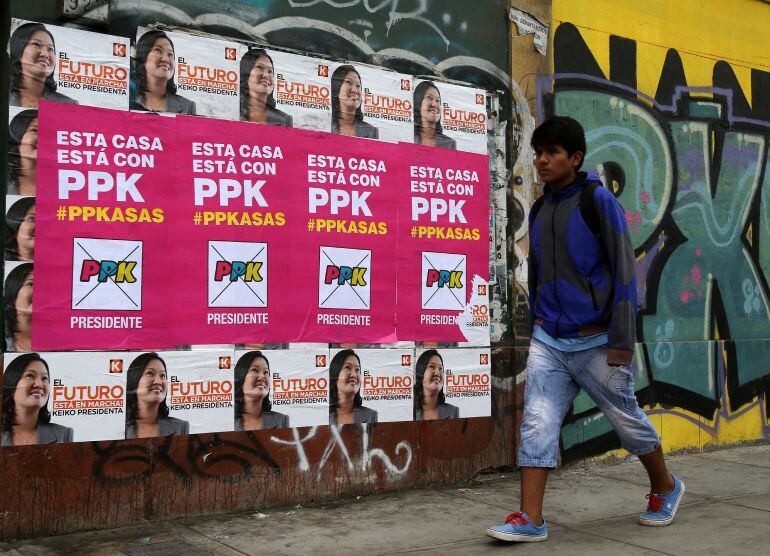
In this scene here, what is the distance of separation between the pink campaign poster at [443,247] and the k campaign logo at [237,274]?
0.93m

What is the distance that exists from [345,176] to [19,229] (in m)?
1.85

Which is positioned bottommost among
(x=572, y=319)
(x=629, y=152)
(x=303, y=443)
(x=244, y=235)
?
(x=303, y=443)

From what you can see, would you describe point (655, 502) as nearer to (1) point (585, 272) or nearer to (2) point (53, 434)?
(1) point (585, 272)

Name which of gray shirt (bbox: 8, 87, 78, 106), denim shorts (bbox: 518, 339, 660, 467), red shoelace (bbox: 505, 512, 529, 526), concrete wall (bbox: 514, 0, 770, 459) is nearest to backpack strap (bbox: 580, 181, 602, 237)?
denim shorts (bbox: 518, 339, 660, 467)

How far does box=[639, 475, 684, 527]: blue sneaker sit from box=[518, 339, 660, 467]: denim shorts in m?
0.28

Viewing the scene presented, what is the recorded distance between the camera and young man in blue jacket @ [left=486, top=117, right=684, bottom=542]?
4.16m

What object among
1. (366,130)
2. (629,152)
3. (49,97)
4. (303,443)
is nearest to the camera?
(49,97)

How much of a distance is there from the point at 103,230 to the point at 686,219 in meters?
4.50

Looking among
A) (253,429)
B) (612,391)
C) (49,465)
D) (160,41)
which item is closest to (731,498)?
(612,391)

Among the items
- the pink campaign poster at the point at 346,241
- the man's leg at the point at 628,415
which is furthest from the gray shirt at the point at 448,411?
the man's leg at the point at 628,415

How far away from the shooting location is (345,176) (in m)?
5.24

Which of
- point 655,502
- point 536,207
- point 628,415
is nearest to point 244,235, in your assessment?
point 536,207

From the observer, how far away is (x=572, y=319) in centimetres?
428

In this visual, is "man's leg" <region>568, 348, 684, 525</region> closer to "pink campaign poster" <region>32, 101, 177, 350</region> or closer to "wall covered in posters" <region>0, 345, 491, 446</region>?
"wall covered in posters" <region>0, 345, 491, 446</region>
